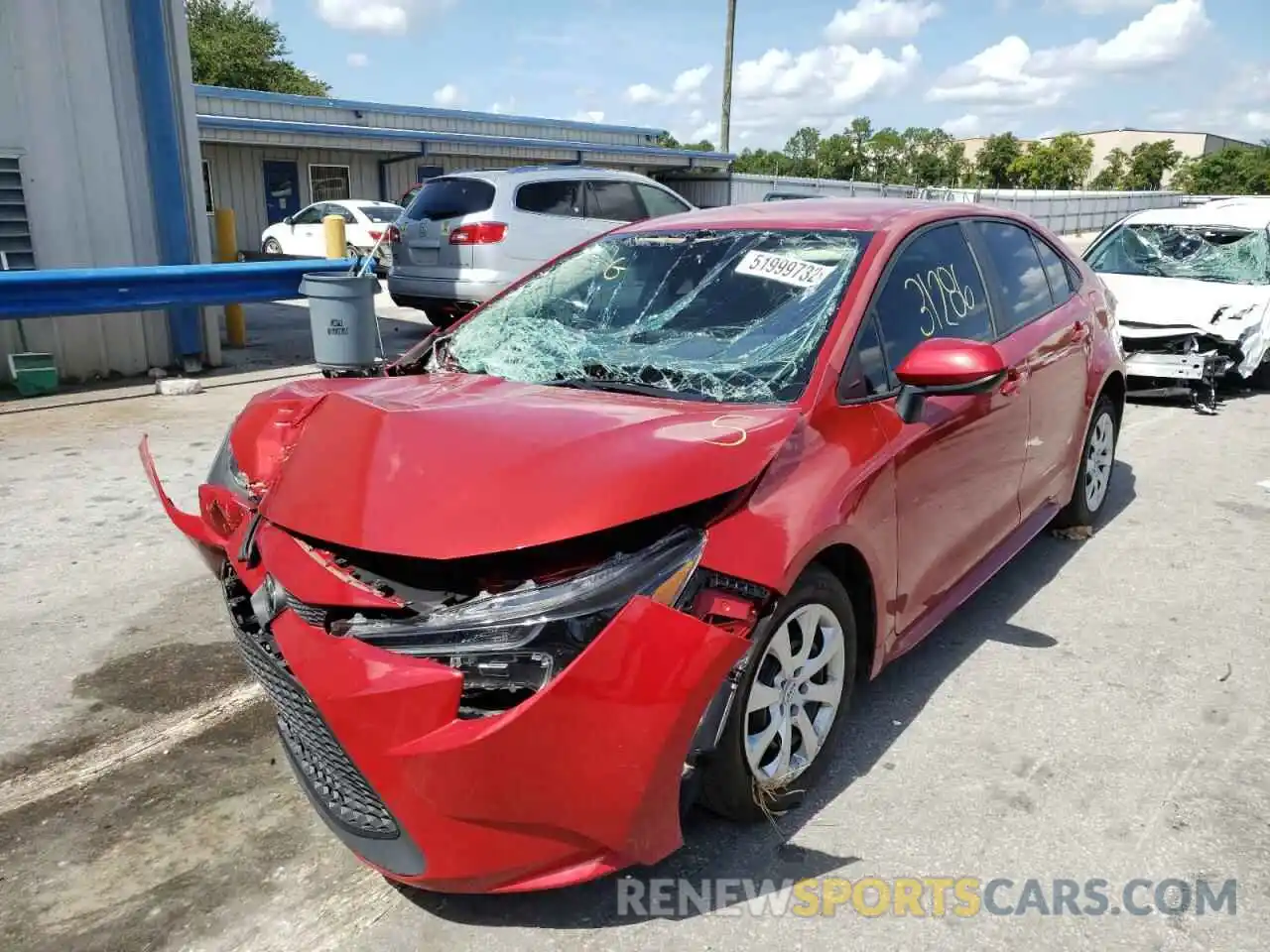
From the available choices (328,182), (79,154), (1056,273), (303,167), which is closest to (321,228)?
(303,167)

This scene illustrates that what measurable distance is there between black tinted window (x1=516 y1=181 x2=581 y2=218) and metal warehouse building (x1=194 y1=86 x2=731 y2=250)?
12.2 meters

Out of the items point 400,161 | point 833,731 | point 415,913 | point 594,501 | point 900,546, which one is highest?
point 400,161

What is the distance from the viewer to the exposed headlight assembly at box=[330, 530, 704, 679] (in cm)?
209

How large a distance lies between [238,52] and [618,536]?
4222cm

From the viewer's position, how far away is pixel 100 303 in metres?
7.85

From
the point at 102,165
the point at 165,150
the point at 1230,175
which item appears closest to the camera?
the point at 102,165

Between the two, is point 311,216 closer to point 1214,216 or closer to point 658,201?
point 658,201

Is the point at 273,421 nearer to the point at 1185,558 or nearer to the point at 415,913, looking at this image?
the point at 415,913

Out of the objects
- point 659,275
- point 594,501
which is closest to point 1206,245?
point 659,275

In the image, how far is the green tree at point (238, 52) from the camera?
37344 millimetres

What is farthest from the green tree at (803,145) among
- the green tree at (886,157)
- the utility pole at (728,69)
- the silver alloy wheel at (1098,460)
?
the silver alloy wheel at (1098,460)

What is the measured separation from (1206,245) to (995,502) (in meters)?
6.97

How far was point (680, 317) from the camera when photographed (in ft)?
11.1

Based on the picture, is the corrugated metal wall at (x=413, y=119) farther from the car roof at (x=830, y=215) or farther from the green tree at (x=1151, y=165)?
the green tree at (x=1151, y=165)
